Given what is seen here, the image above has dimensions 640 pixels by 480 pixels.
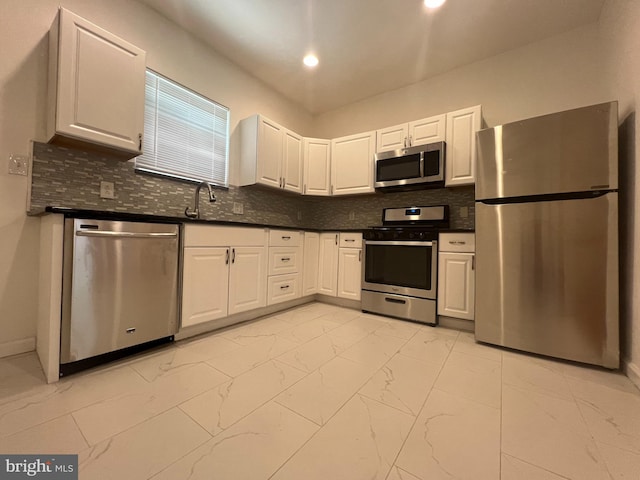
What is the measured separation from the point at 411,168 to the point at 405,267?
1043 mm

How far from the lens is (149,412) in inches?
43.0

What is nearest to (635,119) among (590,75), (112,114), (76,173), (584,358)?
(590,75)

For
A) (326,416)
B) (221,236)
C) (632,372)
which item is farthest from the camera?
(221,236)

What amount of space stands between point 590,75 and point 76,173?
4.10 meters

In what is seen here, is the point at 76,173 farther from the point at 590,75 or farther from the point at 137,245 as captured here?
the point at 590,75

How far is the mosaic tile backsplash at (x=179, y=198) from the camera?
5.63 ft

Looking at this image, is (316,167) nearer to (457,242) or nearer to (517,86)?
(457,242)

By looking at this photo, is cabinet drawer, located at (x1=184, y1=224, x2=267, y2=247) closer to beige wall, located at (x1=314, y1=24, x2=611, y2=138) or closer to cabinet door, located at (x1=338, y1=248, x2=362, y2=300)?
cabinet door, located at (x1=338, y1=248, x2=362, y2=300)

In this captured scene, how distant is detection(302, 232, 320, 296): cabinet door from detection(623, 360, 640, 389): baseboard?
2.43m

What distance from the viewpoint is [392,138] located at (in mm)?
2910

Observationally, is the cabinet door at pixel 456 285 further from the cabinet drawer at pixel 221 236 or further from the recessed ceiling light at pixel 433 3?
the recessed ceiling light at pixel 433 3

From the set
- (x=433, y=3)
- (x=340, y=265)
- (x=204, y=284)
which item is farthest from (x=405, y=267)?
(x=433, y=3)


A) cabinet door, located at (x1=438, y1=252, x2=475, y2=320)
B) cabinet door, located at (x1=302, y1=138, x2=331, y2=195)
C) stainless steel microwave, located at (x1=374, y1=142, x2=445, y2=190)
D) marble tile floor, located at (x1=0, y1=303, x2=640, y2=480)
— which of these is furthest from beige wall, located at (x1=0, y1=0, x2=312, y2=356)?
cabinet door, located at (x1=438, y1=252, x2=475, y2=320)

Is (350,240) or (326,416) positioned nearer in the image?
(326,416)
